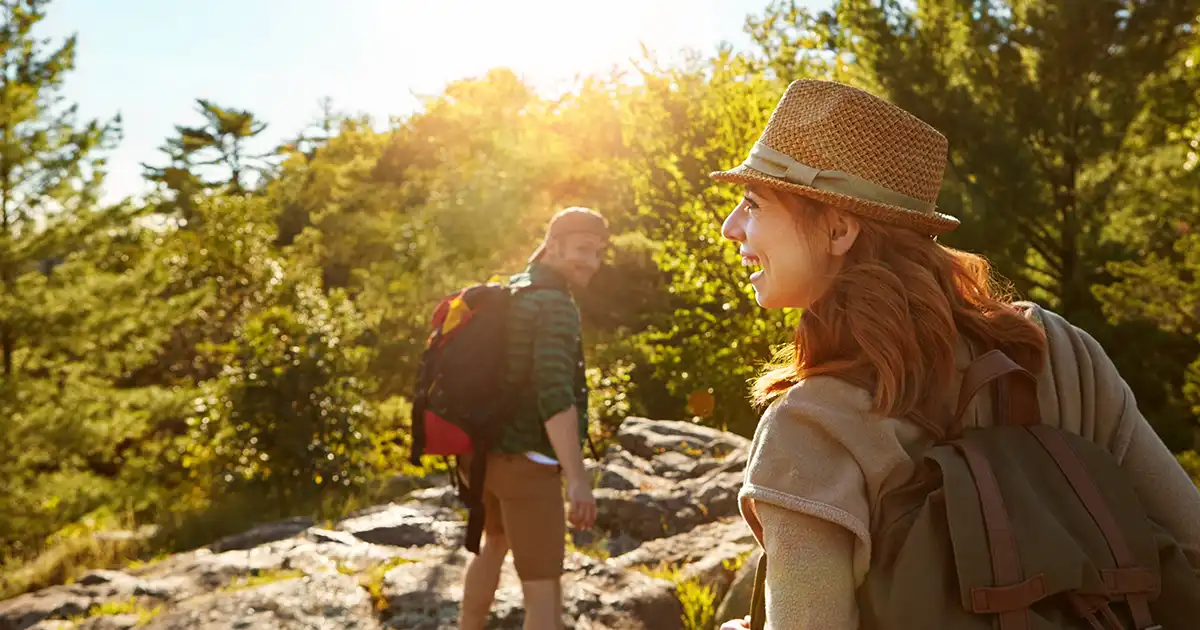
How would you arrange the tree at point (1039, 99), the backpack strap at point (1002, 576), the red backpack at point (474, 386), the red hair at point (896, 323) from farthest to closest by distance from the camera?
the tree at point (1039, 99)
the red backpack at point (474, 386)
the red hair at point (896, 323)
the backpack strap at point (1002, 576)

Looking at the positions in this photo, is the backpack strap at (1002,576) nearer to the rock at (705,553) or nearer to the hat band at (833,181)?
the hat band at (833,181)

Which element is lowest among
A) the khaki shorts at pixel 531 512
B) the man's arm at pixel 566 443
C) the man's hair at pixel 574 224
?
the khaki shorts at pixel 531 512

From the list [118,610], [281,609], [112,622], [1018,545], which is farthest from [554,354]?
[118,610]

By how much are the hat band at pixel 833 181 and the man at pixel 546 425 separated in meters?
1.86

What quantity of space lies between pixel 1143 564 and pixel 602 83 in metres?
30.4

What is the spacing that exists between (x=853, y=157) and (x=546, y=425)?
2015 mm

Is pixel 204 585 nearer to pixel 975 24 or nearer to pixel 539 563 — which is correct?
pixel 539 563

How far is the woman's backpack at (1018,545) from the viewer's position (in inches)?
41.5

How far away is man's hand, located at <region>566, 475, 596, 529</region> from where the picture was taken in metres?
3.16

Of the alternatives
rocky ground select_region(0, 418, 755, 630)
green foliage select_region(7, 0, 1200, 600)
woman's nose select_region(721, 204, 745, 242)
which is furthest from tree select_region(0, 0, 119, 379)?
woman's nose select_region(721, 204, 745, 242)

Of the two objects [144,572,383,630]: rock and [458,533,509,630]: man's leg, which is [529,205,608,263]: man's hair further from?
[144,572,383,630]: rock

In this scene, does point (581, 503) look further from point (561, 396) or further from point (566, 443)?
point (561, 396)

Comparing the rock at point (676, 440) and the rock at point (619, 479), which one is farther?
the rock at point (676, 440)

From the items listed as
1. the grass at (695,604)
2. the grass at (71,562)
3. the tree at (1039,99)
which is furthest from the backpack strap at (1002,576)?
the tree at (1039,99)
